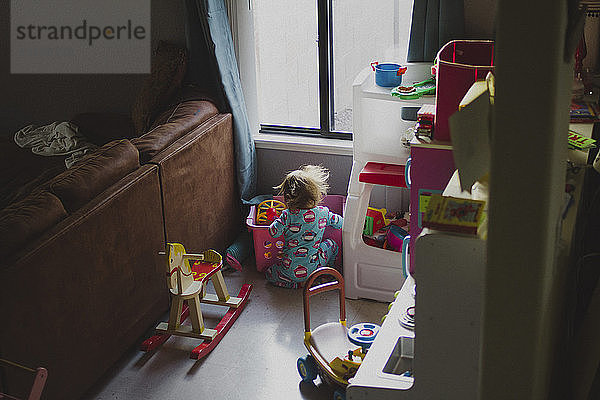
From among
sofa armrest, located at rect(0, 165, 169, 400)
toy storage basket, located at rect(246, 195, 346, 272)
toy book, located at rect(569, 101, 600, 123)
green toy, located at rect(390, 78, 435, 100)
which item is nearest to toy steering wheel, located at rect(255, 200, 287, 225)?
toy storage basket, located at rect(246, 195, 346, 272)

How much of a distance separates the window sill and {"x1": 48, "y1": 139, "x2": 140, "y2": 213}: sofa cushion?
3.44ft

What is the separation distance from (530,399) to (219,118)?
2.70 m

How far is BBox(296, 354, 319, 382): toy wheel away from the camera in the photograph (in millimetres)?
2891

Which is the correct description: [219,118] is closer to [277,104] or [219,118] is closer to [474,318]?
[277,104]

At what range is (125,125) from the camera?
4.24 metres

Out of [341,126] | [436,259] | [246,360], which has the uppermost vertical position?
[341,126]

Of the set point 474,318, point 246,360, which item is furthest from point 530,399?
point 246,360

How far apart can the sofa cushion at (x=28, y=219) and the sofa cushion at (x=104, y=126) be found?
4.78ft

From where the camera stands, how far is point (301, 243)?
355 cm

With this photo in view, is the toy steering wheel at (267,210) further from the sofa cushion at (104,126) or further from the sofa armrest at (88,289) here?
the sofa cushion at (104,126)

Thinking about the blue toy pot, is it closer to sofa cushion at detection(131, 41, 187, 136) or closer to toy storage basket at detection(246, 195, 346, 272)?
toy storage basket at detection(246, 195, 346, 272)

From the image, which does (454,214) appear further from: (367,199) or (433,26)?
(433,26)

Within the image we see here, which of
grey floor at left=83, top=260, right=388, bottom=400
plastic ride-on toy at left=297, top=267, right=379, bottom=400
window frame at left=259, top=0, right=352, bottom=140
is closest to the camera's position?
plastic ride-on toy at left=297, top=267, right=379, bottom=400

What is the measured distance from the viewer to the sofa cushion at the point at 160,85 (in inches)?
157
